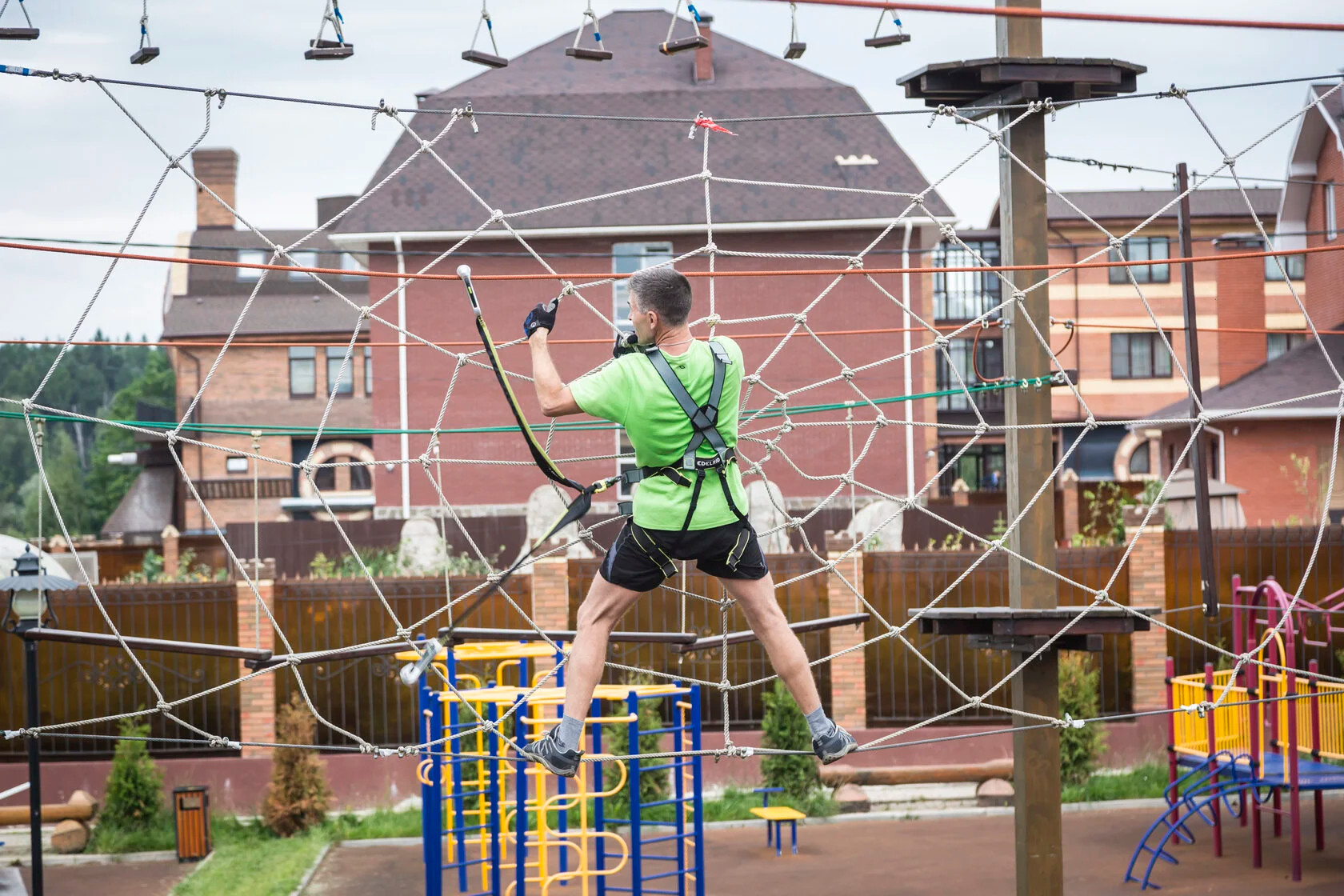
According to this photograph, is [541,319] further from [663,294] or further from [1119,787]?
[1119,787]

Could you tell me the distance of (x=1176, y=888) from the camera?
9562 mm

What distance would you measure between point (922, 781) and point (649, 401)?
851 cm

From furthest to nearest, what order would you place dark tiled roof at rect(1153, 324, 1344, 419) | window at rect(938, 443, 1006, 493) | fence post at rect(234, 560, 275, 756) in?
1. window at rect(938, 443, 1006, 493)
2. dark tiled roof at rect(1153, 324, 1344, 419)
3. fence post at rect(234, 560, 275, 756)

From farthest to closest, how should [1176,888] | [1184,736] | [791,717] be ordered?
[791,717]
[1184,736]
[1176,888]

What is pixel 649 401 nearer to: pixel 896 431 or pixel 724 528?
pixel 724 528

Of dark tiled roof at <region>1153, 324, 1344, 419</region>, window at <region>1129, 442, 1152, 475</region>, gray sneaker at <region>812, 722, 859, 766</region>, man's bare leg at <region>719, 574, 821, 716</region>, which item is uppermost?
dark tiled roof at <region>1153, 324, 1344, 419</region>

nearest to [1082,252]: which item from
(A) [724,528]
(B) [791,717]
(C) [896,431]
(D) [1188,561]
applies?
(C) [896,431]

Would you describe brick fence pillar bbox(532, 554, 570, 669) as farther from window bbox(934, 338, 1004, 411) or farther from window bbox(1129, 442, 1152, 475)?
window bbox(1129, 442, 1152, 475)

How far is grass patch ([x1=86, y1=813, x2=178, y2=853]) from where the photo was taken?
11633mm

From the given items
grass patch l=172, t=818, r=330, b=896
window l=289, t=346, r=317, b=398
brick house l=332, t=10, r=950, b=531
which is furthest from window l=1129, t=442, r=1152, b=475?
grass patch l=172, t=818, r=330, b=896

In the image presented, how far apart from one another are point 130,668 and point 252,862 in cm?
239

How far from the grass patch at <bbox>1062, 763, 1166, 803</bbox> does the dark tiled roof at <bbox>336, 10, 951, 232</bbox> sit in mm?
10747

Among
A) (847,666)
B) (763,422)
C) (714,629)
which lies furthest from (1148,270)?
(714,629)

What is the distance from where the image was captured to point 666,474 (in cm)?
506
